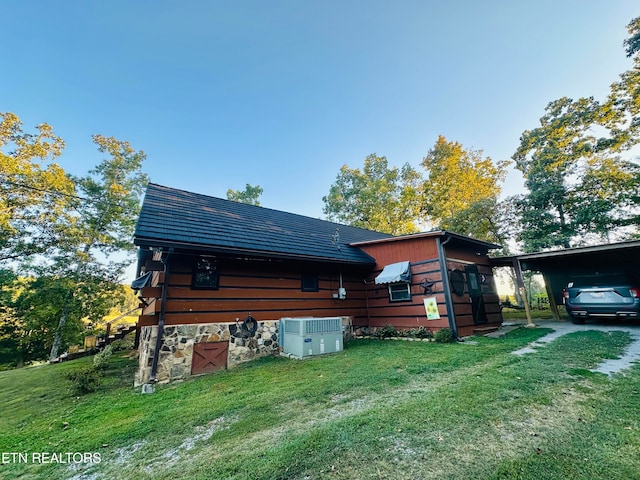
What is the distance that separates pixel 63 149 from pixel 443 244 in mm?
21067

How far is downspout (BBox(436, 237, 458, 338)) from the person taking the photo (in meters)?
7.76

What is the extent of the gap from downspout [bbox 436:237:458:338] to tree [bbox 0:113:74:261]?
1904 centimetres

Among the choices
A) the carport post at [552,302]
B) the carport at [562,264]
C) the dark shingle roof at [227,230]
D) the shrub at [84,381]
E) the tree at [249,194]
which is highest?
the tree at [249,194]

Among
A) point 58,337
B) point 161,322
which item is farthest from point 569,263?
point 58,337

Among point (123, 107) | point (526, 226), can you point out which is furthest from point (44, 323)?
point (526, 226)

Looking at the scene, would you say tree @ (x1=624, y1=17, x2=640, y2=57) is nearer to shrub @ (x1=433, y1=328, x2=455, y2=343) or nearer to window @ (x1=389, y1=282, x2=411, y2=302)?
window @ (x1=389, y1=282, x2=411, y2=302)

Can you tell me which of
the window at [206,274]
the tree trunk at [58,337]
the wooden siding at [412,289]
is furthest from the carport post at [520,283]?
the tree trunk at [58,337]

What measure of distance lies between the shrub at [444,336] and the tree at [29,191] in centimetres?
1943

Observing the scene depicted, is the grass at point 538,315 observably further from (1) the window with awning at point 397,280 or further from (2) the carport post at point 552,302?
(1) the window with awning at point 397,280

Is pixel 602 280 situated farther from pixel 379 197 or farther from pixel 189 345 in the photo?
pixel 379 197

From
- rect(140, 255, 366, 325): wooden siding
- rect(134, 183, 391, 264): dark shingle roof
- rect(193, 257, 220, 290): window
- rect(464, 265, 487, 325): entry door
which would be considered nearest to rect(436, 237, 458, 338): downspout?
rect(464, 265, 487, 325): entry door

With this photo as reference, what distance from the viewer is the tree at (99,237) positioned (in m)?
14.4

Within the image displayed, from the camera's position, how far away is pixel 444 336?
7520mm

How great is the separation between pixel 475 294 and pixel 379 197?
56.8 ft
